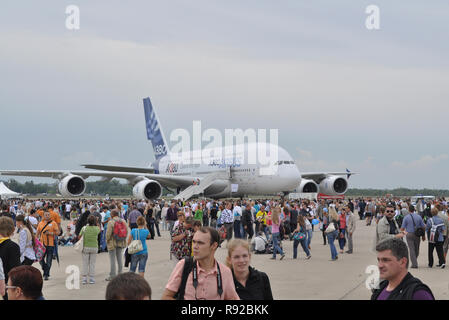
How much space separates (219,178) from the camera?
132 ft

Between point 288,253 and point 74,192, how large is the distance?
78.0 feet

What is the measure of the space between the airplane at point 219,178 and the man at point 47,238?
25.3 m

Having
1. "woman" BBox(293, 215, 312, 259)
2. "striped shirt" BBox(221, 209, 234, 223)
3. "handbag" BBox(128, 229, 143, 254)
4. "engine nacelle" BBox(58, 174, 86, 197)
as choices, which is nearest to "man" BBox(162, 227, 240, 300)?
"handbag" BBox(128, 229, 143, 254)

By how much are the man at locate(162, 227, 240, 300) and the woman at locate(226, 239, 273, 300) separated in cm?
14

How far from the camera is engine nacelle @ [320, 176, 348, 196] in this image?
144 feet

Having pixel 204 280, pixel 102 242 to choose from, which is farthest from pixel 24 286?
pixel 102 242

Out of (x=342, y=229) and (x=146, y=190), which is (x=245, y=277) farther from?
(x=146, y=190)

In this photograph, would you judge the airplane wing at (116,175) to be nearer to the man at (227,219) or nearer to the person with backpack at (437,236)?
the man at (227,219)

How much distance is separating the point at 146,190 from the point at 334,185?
14.3 meters

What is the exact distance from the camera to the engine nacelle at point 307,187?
4303 cm

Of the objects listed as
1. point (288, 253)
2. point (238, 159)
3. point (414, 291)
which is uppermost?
point (238, 159)

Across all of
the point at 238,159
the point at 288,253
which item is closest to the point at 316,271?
the point at 288,253
